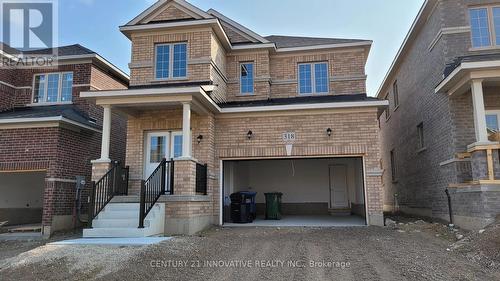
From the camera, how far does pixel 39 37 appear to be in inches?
564

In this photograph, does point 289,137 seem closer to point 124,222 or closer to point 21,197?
point 124,222

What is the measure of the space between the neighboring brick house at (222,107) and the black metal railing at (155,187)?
0.06m

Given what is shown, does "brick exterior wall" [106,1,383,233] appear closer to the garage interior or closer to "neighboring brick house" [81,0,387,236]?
"neighboring brick house" [81,0,387,236]

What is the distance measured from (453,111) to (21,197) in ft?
50.1

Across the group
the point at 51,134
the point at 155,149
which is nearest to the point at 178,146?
the point at 155,149

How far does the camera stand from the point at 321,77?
13297mm

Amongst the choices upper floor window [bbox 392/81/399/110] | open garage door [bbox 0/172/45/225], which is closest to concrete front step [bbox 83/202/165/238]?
open garage door [bbox 0/172/45/225]

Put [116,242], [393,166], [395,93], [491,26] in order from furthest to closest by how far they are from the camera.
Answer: [393,166] → [395,93] → [491,26] → [116,242]

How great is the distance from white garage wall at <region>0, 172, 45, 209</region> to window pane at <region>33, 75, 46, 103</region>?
287 centimetres

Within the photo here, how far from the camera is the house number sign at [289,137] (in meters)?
11.2

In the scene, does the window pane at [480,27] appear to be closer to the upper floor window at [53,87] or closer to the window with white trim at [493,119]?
the window with white trim at [493,119]

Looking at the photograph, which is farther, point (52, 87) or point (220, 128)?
point (52, 87)

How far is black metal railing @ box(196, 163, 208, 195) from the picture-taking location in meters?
10.1

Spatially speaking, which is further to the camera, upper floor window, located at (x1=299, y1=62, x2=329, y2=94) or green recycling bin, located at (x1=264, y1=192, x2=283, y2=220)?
green recycling bin, located at (x1=264, y1=192, x2=283, y2=220)
